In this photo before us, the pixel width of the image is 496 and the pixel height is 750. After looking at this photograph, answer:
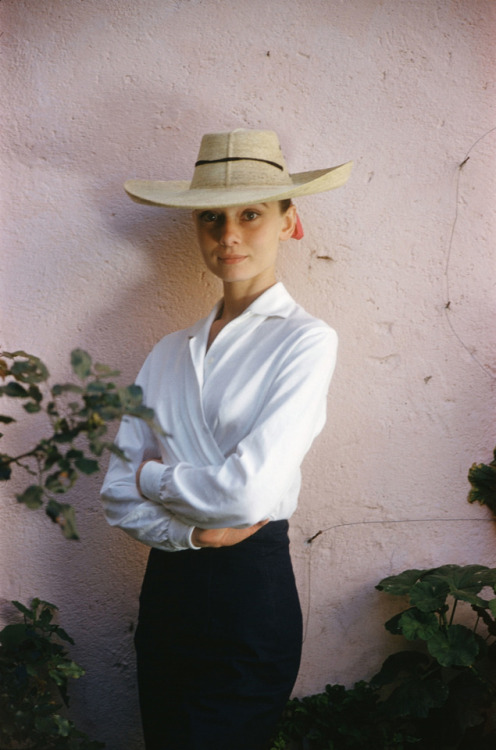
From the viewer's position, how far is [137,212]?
2.35 metres

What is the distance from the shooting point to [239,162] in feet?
6.26

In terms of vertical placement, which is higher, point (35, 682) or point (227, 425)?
point (227, 425)

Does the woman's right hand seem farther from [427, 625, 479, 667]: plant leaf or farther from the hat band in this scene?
the hat band

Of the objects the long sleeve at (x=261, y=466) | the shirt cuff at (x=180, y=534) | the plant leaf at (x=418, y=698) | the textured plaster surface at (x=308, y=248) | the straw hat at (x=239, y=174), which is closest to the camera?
the long sleeve at (x=261, y=466)

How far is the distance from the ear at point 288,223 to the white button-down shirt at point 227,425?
17cm

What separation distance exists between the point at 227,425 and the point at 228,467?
0.21 metres

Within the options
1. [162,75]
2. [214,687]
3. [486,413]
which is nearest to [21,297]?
[162,75]

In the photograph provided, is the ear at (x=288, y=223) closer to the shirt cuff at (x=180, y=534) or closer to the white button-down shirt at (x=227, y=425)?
the white button-down shirt at (x=227, y=425)

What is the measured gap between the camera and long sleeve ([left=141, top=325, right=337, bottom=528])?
166 centimetres

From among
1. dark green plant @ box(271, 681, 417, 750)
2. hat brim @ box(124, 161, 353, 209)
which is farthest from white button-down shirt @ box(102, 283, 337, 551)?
dark green plant @ box(271, 681, 417, 750)

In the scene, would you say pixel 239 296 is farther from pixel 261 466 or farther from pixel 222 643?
pixel 222 643

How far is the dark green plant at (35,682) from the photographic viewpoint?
6.28 feet

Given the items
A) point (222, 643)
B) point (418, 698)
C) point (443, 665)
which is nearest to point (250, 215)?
point (222, 643)


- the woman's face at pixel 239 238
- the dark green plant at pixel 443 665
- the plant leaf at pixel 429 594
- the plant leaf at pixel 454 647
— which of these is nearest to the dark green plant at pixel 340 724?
the dark green plant at pixel 443 665
